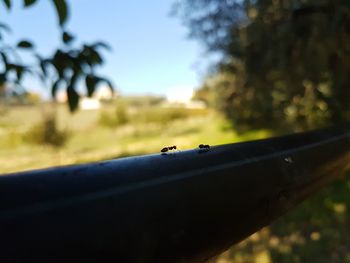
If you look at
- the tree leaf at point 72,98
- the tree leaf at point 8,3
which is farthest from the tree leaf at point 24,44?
the tree leaf at point 72,98

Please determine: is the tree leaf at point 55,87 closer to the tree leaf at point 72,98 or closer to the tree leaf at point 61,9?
the tree leaf at point 72,98

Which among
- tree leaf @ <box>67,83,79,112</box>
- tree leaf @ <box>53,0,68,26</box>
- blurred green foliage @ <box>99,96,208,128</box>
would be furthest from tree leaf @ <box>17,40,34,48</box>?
blurred green foliage @ <box>99,96,208,128</box>

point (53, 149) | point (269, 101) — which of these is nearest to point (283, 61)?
point (269, 101)

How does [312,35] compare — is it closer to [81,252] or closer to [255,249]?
[255,249]

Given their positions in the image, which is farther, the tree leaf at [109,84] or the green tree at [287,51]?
the green tree at [287,51]

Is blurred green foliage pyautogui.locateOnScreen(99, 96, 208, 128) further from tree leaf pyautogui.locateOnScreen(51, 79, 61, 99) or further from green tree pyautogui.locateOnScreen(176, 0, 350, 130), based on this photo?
tree leaf pyautogui.locateOnScreen(51, 79, 61, 99)
